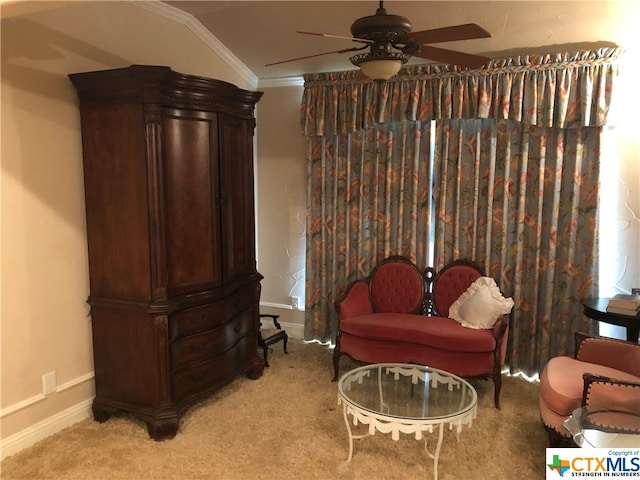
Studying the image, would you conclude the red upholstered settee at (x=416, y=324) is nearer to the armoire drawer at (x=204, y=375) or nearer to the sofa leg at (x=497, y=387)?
the sofa leg at (x=497, y=387)

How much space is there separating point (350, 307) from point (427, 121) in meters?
1.67

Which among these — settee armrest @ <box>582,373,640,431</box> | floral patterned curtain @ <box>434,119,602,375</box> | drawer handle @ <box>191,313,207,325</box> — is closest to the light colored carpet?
settee armrest @ <box>582,373,640,431</box>

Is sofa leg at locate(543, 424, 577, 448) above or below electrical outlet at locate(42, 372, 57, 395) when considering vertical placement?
below

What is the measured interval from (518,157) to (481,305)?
3.96 ft

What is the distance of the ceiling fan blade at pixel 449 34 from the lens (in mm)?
2061

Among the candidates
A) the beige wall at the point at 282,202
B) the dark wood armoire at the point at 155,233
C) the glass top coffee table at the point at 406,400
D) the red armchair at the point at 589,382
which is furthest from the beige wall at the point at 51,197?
the glass top coffee table at the point at 406,400

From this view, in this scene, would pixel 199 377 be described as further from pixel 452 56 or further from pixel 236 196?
pixel 452 56

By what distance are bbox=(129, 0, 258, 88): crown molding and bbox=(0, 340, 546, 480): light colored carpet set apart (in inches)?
111

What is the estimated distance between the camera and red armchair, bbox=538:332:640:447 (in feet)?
7.98

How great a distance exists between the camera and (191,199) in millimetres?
3119

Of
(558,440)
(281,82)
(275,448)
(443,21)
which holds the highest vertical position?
(443,21)

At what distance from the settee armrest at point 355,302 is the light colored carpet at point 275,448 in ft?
2.28

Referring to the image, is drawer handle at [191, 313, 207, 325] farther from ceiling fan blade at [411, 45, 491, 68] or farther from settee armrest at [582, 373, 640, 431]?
settee armrest at [582, 373, 640, 431]

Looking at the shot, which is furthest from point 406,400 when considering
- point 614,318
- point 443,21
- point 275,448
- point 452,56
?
point 443,21
